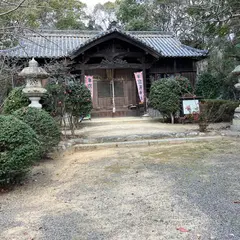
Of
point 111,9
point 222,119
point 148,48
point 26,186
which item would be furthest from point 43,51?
point 111,9

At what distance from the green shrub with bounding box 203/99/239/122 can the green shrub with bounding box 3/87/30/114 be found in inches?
265

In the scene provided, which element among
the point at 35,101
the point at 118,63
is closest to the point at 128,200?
the point at 35,101

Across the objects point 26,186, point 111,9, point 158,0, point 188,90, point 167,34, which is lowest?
point 26,186

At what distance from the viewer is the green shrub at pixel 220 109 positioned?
9.92m

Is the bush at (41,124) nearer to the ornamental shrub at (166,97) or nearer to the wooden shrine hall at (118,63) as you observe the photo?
the ornamental shrub at (166,97)

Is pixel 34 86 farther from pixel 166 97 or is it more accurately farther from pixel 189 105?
pixel 189 105

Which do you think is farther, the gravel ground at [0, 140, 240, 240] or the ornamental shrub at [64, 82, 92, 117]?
the ornamental shrub at [64, 82, 92, 117]

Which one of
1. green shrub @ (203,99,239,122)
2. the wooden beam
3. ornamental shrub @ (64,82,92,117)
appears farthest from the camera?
the wooden beam

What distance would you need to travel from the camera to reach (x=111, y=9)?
30.3 metres

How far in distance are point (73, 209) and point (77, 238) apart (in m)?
0.68

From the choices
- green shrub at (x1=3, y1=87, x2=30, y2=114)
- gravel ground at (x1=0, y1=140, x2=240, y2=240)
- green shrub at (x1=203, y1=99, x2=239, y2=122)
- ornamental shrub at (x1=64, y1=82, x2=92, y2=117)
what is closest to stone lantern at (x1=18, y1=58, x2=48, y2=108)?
green shrub at (x1=3, y1=87, x2=30, y2=114)

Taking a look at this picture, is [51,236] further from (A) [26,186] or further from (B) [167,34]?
(B) [167,34]

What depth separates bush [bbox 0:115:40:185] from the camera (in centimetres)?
350

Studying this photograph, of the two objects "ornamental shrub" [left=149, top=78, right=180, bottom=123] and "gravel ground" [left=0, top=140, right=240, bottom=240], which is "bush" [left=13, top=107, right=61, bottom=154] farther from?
"ornamental shrub" [left=149, top=78, right=180, bottom=123]
